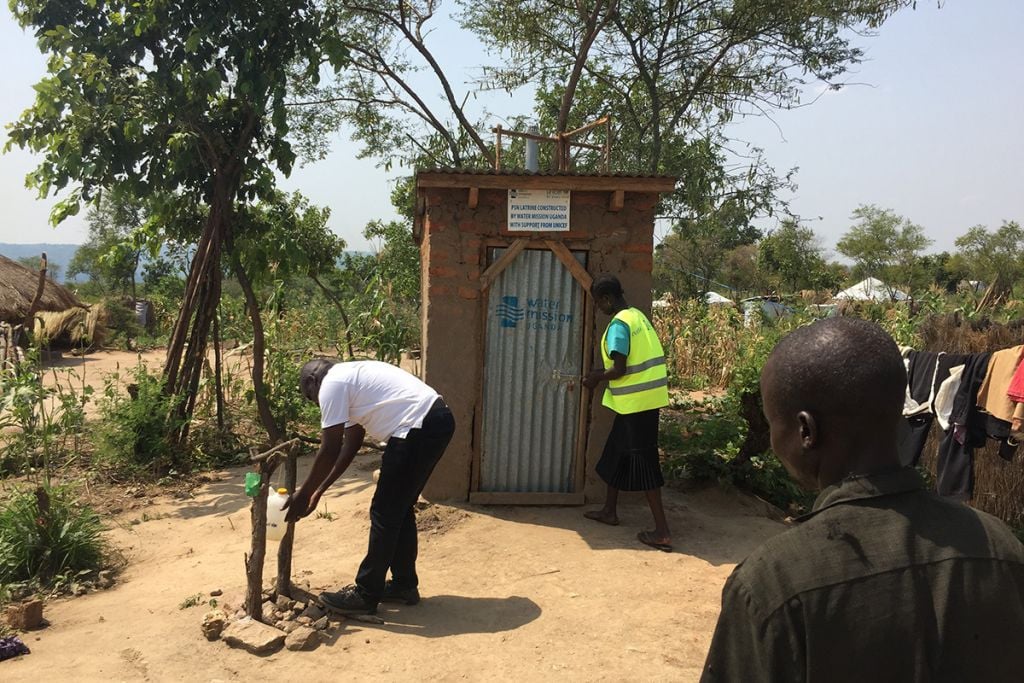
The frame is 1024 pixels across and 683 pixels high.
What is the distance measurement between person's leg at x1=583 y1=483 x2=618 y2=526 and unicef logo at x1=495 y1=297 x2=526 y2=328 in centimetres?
148

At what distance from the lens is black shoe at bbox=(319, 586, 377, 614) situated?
14.2 feet

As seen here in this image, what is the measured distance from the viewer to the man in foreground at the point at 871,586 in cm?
119

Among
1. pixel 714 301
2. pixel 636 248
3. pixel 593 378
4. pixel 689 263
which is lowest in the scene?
pixel 593 378

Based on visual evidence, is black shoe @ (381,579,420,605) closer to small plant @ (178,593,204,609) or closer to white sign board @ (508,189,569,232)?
small plant @ (178,593,204,609)

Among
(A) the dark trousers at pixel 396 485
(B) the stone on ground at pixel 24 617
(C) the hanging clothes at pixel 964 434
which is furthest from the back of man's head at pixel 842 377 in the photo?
(B) the stone on ground at pixel 24 617

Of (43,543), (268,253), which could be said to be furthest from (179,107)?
(43,543)

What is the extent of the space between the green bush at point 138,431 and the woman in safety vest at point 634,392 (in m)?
4.68

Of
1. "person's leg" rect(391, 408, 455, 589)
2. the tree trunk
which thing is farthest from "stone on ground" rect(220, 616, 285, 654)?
the tree trunk

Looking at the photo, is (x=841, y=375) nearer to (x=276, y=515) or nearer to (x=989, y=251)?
(x=276, y=515)

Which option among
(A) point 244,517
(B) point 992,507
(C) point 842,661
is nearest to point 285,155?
(A) point 244,517

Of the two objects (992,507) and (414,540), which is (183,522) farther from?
(992,507)

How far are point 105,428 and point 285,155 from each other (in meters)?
3.44

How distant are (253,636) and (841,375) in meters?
3.64

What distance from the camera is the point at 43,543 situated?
5270 millimetres
